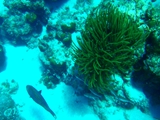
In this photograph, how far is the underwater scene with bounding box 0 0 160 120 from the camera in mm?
4379

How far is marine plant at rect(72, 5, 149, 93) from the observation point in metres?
4.23

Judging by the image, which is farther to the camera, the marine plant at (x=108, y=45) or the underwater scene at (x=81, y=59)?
the underwater scene at (x=81, y=59)

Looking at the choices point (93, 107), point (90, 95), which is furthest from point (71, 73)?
point (93, 107)

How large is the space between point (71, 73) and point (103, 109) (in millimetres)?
1447

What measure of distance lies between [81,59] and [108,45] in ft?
2.18

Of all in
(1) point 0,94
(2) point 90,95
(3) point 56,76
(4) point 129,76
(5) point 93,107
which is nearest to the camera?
(4) point 129,76

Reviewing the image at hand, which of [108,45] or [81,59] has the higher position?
[81,59]

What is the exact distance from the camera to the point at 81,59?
4.36m

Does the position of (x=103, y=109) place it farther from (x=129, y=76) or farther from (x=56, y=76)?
(x=56, y=76)

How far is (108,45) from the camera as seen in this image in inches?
169

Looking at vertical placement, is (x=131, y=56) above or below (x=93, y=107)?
below

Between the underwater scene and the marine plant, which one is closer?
the marine plant

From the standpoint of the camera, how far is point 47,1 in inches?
316

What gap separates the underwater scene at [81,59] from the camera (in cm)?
438
